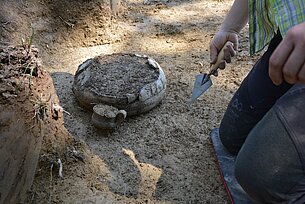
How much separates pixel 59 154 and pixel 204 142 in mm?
642

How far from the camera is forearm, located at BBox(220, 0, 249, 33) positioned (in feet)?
5.77

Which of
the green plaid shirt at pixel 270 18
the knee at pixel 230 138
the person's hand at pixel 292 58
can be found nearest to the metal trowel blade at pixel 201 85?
the knee at pixel 230 138

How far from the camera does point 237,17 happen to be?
5.84 feet

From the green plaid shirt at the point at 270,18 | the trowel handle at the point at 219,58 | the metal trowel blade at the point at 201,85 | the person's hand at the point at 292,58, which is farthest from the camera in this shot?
the metal trowel blade at the point at 201,85

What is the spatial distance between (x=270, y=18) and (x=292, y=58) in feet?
1.64

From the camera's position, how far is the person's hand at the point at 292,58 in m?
1.00

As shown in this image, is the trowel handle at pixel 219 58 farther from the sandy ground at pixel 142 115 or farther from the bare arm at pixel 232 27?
the sandy ground at pixel 142 115

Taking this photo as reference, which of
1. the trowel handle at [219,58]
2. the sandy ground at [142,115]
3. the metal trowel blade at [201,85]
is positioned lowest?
the sandy ground at [142,115]

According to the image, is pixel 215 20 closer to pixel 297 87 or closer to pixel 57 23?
pixel 57 23

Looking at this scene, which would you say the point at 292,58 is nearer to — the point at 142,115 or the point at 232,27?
the point at 232,27

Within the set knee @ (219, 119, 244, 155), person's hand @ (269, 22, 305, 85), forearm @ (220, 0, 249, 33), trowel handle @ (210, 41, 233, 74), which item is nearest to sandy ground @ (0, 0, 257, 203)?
knee @ (219, 119, 244, 155)

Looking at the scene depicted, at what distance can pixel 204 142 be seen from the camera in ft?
6.65

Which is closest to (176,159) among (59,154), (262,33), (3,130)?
(59,154)

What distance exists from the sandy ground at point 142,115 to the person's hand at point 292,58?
32.0 inches
